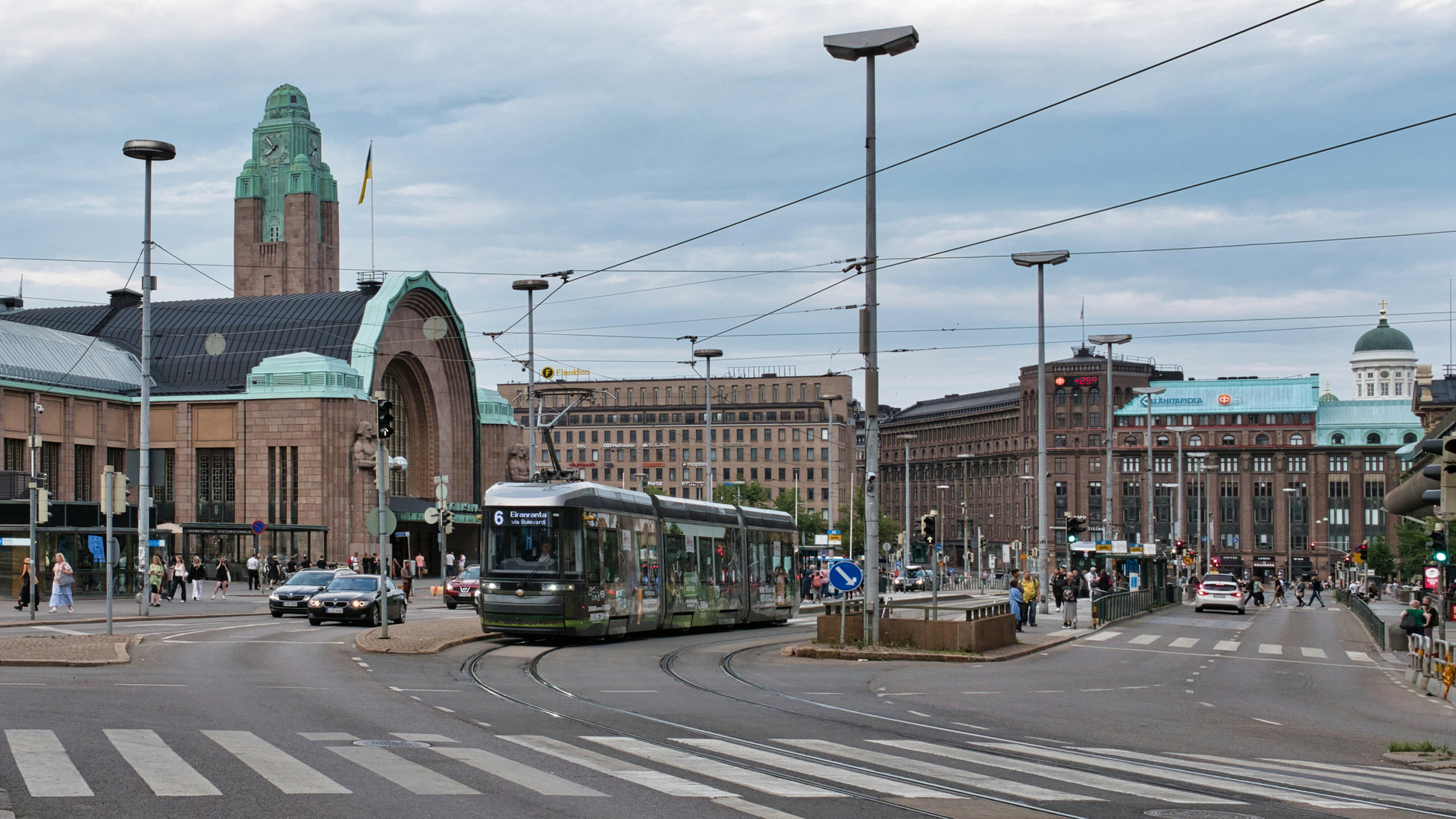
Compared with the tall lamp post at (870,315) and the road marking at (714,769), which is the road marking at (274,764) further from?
the tall lamp post at (870,315)

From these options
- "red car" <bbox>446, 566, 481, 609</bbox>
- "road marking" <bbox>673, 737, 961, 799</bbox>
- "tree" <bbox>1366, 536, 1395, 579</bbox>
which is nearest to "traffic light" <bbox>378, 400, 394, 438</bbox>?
"road marking" <bbox>673, 737, 961, 799</bbox>

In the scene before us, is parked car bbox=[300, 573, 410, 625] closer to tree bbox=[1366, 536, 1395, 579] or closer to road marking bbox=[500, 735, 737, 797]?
road marking bbox=[500, 735, 737, 797]

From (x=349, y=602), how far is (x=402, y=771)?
24095 mm

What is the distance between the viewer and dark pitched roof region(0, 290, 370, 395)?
8125 cm

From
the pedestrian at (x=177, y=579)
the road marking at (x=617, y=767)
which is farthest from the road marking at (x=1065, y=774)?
the pedestrian at (x=177, y=579)

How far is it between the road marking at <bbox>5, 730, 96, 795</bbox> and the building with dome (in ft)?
602

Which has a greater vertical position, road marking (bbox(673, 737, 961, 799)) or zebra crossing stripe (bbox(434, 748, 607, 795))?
zebra crossing stripe (bbox(434, 748, 607, 795))

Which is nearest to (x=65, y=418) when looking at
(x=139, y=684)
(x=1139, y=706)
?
(x=139, y=684)

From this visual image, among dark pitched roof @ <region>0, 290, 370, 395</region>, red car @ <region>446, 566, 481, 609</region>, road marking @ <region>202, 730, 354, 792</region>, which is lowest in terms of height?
red car @ <region>446, 566, 481, 609</region>

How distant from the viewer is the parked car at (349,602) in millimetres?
34500

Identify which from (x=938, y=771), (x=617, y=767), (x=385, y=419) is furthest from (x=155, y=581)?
(x=938, y=771)

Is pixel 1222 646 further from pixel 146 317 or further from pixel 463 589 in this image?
pixel 146 317

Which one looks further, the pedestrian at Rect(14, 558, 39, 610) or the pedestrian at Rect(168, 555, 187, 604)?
the pedestrian at Rect(168, 555, 187, 604)

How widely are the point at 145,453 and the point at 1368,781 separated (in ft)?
86.6
